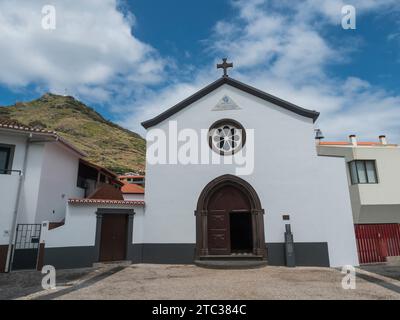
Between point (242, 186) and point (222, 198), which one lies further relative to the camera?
point (222, 198)

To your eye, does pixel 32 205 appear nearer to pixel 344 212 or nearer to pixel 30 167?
pixel 30 167

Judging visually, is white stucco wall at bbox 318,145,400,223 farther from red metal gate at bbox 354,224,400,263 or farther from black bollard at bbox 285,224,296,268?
black bollard at bbox 285,224,296,268

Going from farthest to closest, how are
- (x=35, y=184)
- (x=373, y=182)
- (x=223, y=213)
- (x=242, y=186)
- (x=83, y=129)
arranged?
(x=83, y=129)
(x=373, y=182)
(x=223, y=213)
(x=242, y=186)
(x=35, y=184)

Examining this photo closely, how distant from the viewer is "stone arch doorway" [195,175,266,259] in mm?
12117

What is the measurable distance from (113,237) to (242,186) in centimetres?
695

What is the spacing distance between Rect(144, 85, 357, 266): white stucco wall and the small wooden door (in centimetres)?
118

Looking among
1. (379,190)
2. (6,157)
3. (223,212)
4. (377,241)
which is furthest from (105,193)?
(379,190)

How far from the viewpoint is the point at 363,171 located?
1438 centimetres

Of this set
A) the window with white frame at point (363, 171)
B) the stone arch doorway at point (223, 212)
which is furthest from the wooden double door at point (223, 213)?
the window with white frame at point (363, 171)

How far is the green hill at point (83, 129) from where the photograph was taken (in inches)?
2500

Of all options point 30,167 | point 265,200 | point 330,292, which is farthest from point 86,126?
point 330,292

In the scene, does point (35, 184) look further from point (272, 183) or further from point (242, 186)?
point (272, 183)

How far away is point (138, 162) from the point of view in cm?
6644

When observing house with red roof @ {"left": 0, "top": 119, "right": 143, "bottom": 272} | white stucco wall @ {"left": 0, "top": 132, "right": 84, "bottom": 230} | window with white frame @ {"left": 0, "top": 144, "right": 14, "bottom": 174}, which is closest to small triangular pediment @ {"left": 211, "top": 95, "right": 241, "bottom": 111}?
house with red roof @ {"left": 0, "top": 119, "right": 143, "bottom": 272}
